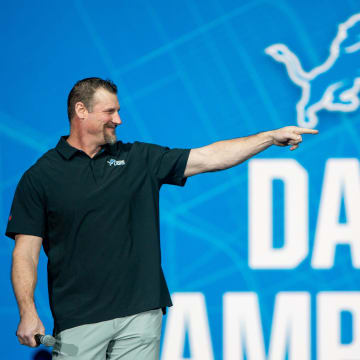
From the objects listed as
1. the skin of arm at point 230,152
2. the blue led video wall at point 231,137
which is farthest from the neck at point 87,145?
the blue led video wall at point 231,137

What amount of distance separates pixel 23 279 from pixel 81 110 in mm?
587

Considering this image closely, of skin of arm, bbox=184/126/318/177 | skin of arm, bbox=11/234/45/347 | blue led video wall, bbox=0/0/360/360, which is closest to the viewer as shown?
skin of arm, bbox=11/234/45/347

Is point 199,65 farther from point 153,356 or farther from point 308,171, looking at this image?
point 153,356

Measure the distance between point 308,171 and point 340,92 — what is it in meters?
0.41

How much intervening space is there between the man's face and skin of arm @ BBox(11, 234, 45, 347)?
396 millimetres

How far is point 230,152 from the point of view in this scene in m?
2.12

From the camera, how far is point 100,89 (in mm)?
2146

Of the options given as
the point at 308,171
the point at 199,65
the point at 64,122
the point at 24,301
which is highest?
the point at 199,65

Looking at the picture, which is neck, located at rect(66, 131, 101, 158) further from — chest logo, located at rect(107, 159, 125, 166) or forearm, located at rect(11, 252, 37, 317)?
forearm, located at rect(11, 252, 37, 317)

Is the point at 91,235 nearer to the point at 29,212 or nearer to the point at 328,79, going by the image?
the point at 29,212

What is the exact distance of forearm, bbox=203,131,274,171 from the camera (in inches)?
82.3

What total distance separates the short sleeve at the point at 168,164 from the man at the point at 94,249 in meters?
0.07

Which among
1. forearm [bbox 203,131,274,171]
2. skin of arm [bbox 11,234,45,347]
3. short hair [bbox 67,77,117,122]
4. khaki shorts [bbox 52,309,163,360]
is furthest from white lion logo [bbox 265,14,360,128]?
skin of arm [bbox 11,234,45,347]

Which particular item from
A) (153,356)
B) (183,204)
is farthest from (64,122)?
(153,356)
